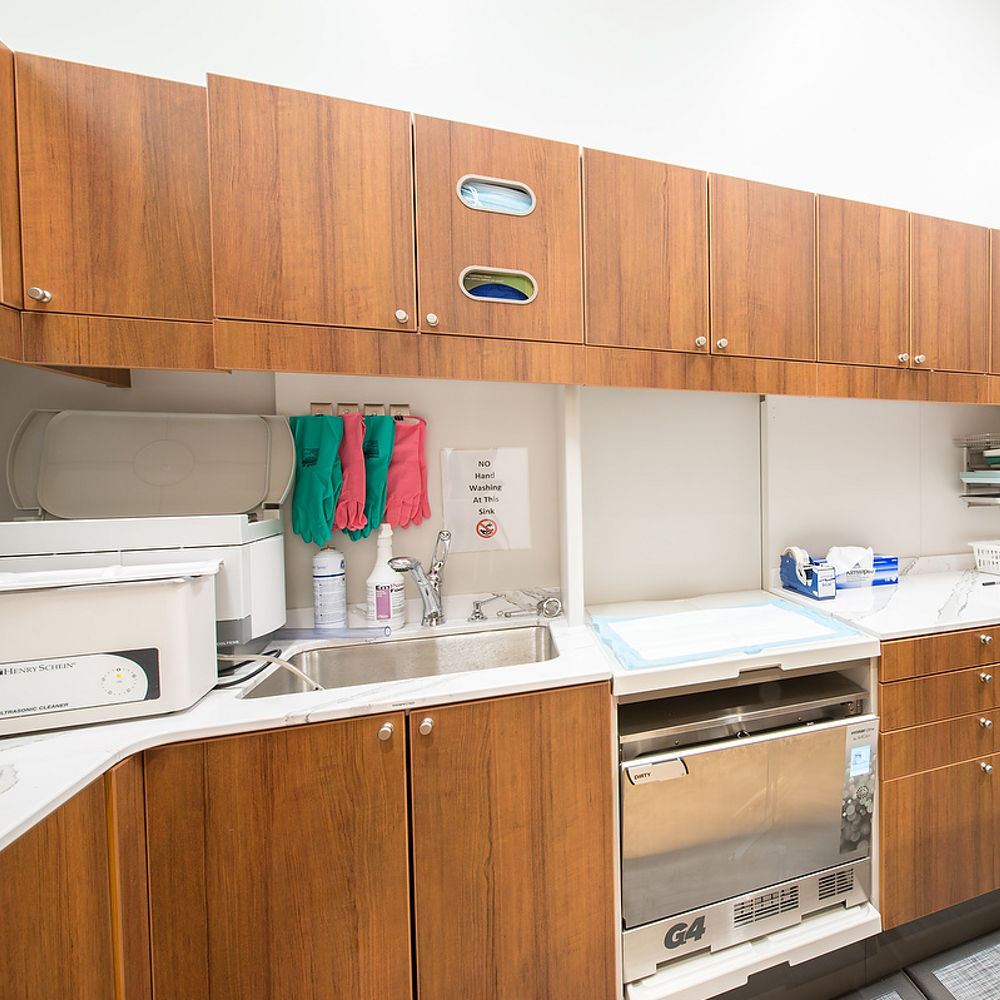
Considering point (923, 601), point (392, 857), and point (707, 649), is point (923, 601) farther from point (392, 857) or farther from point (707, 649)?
point (392, 857)

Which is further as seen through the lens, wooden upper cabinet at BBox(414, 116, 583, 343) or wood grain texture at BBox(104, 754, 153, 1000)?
wooden upper cabinet at BBox(414, 116, 583, 343)

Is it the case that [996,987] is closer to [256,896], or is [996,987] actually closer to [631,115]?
[256,896]

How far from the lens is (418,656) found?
147cm

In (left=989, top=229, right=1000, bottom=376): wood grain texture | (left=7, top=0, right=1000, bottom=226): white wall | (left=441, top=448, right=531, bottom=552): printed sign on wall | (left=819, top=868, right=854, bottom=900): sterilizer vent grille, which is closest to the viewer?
(left=819, top=868, right=854, bottom=900): sterilizer vent grille

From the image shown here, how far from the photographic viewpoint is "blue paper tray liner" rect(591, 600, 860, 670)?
1227 millimetres

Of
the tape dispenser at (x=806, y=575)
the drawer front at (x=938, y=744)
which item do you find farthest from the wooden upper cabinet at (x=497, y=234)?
the drawer front at (x=938, y=744)

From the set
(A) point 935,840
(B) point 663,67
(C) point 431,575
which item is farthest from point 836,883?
(B) point 663,67

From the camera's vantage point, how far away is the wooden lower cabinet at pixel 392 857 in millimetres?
928

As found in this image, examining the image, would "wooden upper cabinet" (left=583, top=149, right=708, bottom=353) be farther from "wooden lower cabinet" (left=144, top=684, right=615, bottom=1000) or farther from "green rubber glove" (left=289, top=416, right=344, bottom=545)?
"wooden lower cabinet" (left=144, top=684, right=615, bottom=1000)

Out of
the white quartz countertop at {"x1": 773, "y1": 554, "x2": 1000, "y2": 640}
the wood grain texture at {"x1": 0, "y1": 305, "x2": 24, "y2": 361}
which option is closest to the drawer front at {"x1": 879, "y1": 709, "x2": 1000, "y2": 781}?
the white quartz countertop at {"x1": 773, "y1": 554, "x2": 1000, "y2": 640}

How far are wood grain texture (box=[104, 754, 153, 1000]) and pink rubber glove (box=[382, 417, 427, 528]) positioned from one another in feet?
2.95

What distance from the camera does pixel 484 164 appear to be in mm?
1216

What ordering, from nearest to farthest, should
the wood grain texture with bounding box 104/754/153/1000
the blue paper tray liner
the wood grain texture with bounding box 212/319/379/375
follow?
the wood grain texture with bounding box 104/754/153/1000 < the wood grain texture with bounding box 212/319/379/375 < the blue paper tray liner

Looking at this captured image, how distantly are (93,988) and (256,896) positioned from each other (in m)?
0.25
